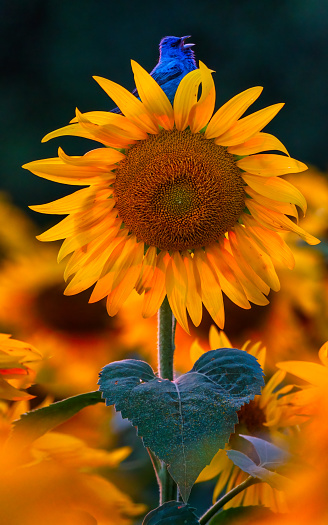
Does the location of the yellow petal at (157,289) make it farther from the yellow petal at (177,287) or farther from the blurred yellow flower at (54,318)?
the blurred yellow flower at (54,318)

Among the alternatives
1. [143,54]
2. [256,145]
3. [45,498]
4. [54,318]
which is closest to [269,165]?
[256,145]

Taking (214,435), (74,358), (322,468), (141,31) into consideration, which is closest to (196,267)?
(214,435)

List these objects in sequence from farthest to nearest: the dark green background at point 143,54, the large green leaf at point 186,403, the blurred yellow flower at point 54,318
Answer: the dark green background at point 143,54 → the blurred yellow flower at point 54,318 → the large green leaf at point 186,403

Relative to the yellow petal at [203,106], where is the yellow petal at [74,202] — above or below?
below

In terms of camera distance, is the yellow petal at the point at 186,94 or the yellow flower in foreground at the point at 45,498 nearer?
the yellow flower in foreground at the point at 45,498

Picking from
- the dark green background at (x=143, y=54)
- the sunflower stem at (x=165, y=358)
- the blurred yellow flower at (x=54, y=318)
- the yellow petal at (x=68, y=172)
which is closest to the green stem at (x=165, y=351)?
the sunflower stem at (x=165, y=358)

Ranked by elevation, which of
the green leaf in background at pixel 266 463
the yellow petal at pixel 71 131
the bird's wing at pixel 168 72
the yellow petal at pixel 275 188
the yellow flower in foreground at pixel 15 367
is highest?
the bird's wing at pixel 168 72
